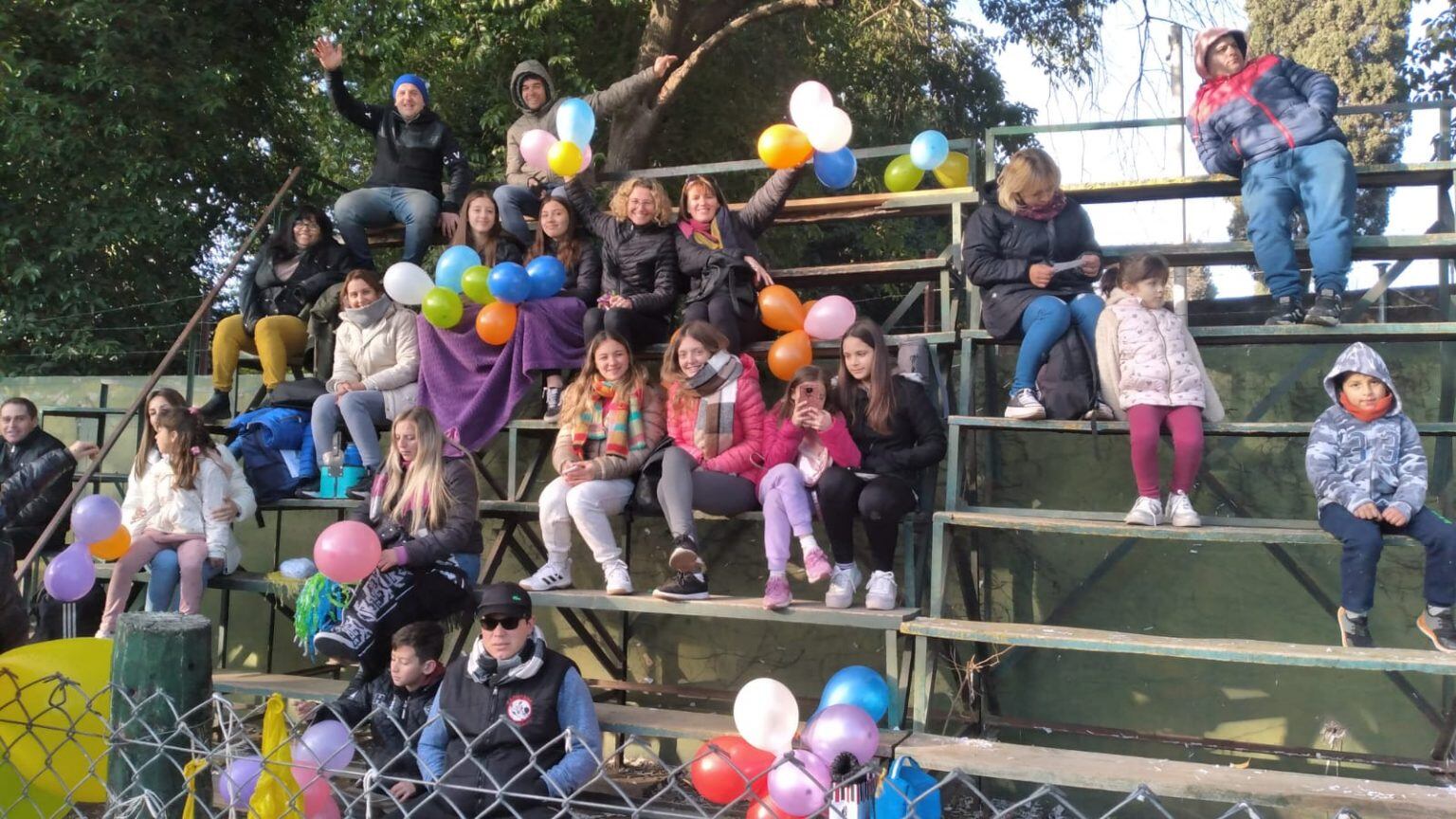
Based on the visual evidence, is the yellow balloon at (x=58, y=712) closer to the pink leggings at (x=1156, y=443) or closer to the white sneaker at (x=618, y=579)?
the white sneaker at (x=618, y=579)

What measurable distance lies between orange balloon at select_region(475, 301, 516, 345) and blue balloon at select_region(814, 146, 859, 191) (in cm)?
152

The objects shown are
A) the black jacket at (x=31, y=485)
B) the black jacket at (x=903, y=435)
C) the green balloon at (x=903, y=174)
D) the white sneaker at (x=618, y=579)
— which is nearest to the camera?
the black jacket at (x=903, y=435)

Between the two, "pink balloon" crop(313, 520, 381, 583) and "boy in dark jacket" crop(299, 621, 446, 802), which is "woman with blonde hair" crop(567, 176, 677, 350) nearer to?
"pink balloon" crop(313, 520, 381, 583)

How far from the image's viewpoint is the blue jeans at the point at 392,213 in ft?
20.9

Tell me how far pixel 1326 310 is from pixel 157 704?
4.02 metres

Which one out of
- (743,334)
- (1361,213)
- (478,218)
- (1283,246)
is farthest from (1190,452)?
(1361,213)

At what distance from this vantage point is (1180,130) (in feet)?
18.6

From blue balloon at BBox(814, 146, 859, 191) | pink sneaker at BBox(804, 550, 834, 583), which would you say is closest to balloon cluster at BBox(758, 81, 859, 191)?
blue balloon at BBox(814, 146, 859, 191)

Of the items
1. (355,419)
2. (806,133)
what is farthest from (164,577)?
(806,133)

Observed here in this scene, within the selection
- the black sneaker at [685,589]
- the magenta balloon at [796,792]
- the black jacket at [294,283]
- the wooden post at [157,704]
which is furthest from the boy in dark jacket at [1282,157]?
the black jacket at [294,283]

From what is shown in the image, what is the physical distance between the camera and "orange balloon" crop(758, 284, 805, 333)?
512 centimetres

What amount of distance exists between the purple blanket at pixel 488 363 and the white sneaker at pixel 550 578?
0.89 m

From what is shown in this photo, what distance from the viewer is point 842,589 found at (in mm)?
4426

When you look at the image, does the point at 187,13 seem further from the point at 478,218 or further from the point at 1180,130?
the point at 1180,130
